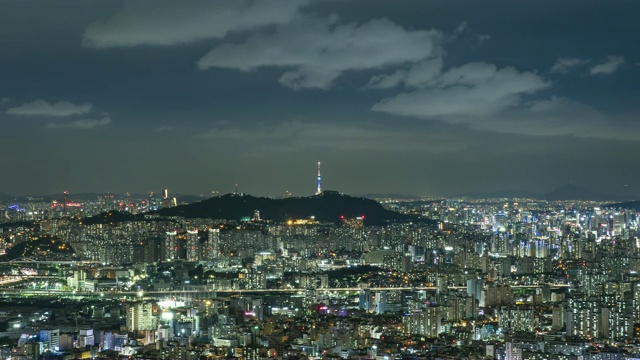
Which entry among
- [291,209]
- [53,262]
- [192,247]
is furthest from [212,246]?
[291,209]

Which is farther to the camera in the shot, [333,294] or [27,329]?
[333,294]

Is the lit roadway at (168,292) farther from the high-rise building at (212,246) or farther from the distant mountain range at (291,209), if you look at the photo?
the distant mountain range at (291,209)

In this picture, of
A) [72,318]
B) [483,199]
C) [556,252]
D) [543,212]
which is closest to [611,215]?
[543,212]

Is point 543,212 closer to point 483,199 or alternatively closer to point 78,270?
point 483,199

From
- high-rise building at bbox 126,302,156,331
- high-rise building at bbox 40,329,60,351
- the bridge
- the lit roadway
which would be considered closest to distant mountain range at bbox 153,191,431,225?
the bridge

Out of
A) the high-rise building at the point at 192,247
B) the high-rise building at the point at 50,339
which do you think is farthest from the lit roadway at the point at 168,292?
the high-rise building at the point at 50,339

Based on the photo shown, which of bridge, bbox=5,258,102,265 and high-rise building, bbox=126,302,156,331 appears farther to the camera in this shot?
bridge, bbox=5,258,102,265

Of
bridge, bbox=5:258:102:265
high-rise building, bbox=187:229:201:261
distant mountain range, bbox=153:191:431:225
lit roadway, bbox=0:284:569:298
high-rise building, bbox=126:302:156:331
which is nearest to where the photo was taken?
high-rise building, bbox=126:302:156:331

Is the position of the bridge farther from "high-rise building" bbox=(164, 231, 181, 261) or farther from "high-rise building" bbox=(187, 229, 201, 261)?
"high-rise building" bbox=(187, 229, 201, 261)
